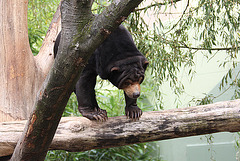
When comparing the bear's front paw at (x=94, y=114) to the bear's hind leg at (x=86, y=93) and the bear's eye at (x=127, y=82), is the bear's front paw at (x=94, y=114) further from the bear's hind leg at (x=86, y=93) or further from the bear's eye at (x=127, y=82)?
the bear's eye at (x=127, y=82)

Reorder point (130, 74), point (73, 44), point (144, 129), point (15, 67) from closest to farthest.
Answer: point (73, 44) < point (144, 129) < point (130, 74) < point (15, 67)

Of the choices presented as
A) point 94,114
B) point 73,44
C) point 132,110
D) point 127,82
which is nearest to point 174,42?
point 127,82

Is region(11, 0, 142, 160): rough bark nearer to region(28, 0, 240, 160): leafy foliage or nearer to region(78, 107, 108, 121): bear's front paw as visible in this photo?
region(78, 107, 108, 121): bear's front paw

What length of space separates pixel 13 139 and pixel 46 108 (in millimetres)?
634

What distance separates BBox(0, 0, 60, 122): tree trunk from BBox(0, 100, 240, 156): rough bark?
29 centimetres

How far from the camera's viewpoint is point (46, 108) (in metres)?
1.31

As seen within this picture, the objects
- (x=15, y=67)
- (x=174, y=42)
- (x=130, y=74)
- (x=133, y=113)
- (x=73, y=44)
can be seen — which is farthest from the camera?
(x=174, y=42)

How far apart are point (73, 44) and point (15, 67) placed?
1158 millimetres

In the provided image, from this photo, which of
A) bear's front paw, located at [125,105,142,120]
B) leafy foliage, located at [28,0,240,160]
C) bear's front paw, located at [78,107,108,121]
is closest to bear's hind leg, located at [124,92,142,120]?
bear's front paw, located at [125,105,142,120]

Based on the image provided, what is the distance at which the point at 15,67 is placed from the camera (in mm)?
2197

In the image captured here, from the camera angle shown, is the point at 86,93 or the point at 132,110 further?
the point at 86,93

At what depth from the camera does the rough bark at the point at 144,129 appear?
1.80m

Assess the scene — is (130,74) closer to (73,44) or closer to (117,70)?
(117,70)

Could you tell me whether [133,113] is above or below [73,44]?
below
